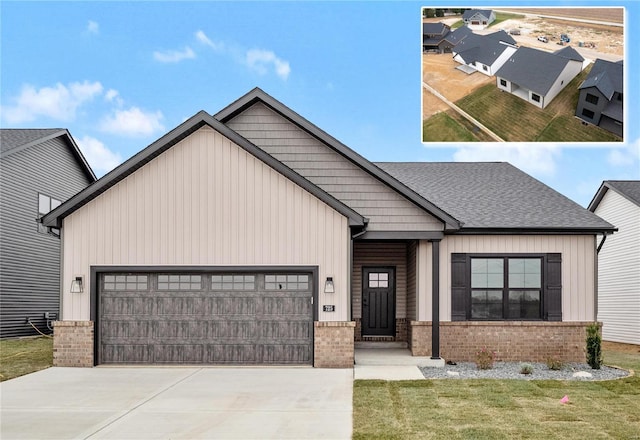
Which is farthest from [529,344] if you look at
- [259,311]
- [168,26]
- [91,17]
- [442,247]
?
[91,17]

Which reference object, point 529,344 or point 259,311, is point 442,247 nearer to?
point 529,344

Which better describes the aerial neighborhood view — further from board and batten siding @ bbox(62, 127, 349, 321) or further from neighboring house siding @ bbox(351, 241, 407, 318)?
neighboring house siding @ bbox(351, 241, 407, 318)

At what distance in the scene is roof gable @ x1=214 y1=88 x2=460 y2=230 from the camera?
53.2 ft

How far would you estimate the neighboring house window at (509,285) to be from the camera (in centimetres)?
1681

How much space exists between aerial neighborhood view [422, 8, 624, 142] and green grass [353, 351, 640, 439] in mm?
5038

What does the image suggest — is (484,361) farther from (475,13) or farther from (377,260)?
(475,13)

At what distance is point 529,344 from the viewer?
16719mm

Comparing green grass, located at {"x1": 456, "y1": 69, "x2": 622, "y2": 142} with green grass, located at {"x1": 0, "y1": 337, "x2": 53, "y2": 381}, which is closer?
green grass, located at {"x1": 456, "y1": 69, "x2": 622, "y2": 142}

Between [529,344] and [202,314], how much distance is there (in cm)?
773

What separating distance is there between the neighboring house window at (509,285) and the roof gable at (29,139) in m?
15.7

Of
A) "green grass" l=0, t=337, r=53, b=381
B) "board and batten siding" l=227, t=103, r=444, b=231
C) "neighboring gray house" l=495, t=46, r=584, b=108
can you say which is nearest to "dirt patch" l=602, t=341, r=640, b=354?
"board and batten siding" l=227, t=103, r=444, b=231

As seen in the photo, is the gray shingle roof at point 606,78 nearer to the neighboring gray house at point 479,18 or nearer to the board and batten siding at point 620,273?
the neighboring gray house at point 479,18

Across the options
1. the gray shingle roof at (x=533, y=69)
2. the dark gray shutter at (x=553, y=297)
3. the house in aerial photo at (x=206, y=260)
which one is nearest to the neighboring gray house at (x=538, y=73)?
the gray shingle roof at (x=533, y=69)

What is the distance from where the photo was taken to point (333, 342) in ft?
49.8
